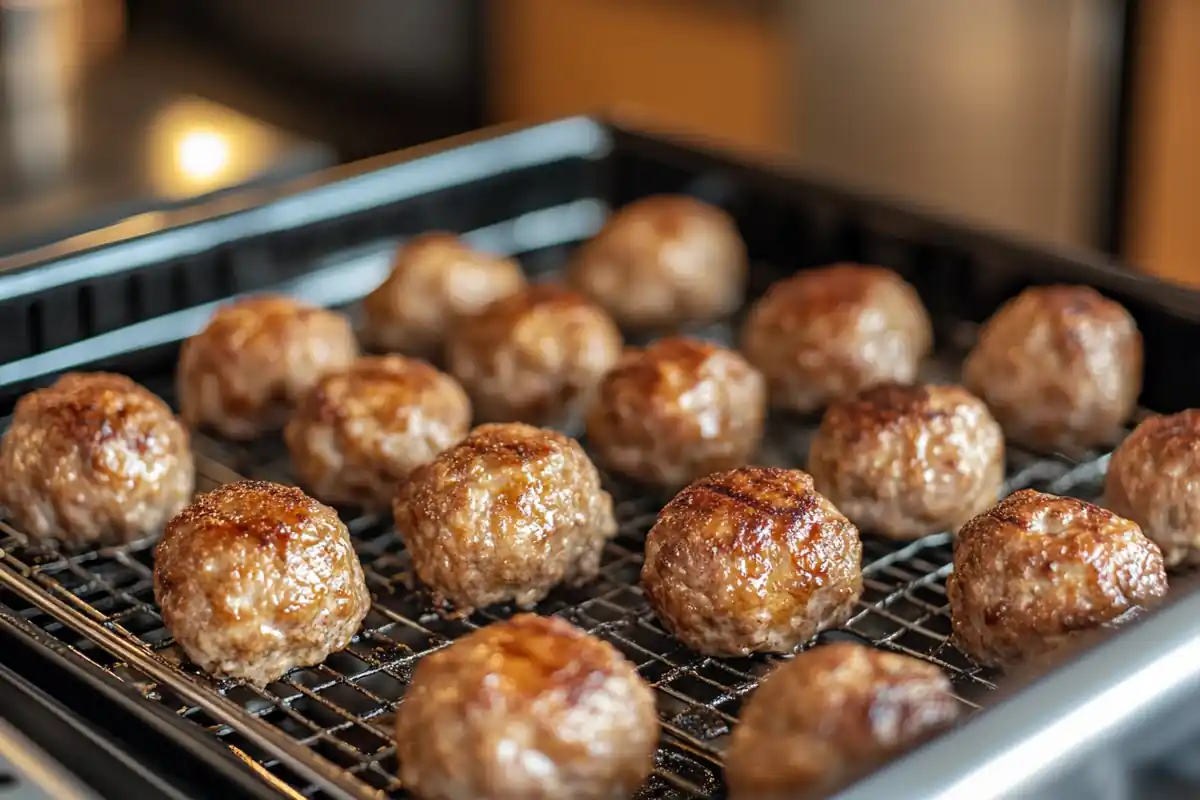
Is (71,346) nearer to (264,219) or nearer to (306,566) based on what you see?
(264,219)

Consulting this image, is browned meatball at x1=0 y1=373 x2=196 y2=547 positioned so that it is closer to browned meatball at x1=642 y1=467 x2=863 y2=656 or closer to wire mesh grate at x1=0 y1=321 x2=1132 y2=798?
wire mesh grate at x1=0 y1=321 x2=1132 y2=798

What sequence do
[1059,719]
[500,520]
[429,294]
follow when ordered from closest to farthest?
[1059,719] → [500,520] → [429,294]

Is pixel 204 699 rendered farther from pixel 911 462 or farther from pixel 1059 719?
pixel 911 462

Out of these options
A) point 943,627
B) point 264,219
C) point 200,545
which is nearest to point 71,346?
point 264,219

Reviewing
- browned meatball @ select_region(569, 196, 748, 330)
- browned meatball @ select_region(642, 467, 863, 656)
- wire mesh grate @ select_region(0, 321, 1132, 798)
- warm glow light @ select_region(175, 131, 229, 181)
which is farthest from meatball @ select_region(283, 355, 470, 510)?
warm glow light @ select_region(175, 131, 229, 181)

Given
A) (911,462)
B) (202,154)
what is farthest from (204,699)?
(202,154)

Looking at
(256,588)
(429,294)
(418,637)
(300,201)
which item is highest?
A: (300,201)
